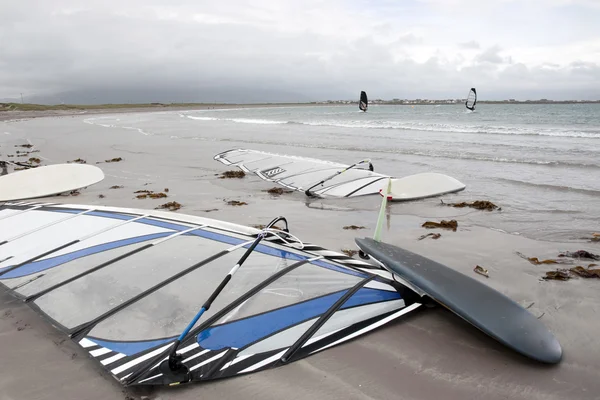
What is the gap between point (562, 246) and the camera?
498cm

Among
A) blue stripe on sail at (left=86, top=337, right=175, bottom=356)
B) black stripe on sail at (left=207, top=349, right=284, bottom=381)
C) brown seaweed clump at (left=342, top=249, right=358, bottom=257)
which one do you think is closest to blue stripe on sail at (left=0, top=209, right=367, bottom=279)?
black stripe on sail at (left=207, top=349, right=284, bottom=381)

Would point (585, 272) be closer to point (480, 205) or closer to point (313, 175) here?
point (480, 205)

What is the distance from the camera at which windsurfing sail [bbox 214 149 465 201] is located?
24.6ft

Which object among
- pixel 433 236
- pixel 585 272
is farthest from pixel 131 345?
pixel 585 272

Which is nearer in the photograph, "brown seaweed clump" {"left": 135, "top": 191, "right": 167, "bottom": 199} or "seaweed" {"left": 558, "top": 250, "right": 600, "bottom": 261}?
"seaweed" {"left": 558, "top": 250, "right": 600, "bottom": 261}

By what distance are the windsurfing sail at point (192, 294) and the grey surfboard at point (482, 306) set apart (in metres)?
0.18

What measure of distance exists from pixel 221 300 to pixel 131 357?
26.6 inches

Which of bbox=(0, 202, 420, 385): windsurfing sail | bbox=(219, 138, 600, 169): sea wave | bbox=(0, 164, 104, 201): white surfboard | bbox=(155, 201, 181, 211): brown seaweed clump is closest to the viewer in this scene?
bbox=(0, 202, 420, 385): windsurfing sail

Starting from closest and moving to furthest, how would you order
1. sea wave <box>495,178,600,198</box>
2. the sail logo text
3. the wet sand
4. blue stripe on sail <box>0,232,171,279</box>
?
the wet sand < blue stripe on sail <box>0,232,171,279</box> < sea wave <box>495,178,600,198</box> < the sail logo text

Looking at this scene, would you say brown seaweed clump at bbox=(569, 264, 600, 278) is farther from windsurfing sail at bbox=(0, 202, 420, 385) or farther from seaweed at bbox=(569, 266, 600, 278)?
windsurfing sail at bbox=(0, 202, 420, 385)

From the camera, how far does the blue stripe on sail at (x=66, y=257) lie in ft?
11.4

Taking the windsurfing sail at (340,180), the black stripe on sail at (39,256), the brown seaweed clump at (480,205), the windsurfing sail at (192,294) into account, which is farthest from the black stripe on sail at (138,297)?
the brown seaweed clump at (480,205)

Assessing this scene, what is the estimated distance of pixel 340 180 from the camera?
8.17 meters

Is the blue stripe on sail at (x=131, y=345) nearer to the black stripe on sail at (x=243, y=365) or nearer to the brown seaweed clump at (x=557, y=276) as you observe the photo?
the black stripe on sail at (x=243, y=365)
